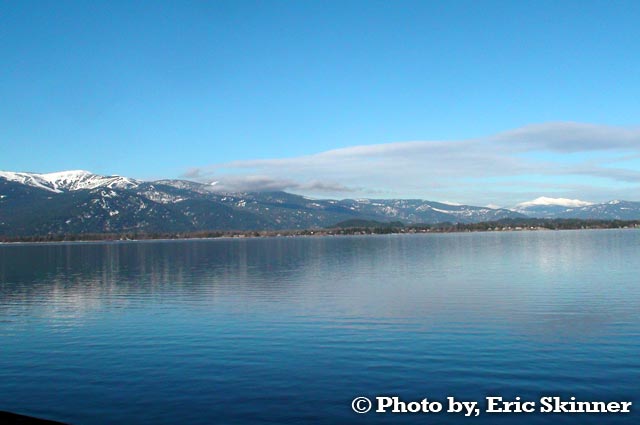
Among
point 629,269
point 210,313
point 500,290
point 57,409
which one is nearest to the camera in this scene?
point 57,409

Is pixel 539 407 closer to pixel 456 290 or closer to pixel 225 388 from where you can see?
pixel 225 388

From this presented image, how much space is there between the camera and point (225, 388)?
20609 millimetres

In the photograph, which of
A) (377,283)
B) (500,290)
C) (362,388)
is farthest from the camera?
(377,283)

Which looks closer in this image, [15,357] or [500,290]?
[15,357]

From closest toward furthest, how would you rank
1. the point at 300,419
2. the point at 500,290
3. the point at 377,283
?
the point at 300,419
the point at 500,290
the point at 377,283

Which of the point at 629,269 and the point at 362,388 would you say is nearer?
the point at 362,388

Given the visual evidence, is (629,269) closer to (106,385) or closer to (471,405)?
(471,405)

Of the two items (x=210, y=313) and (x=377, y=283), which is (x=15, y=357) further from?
(x=377, y=283)

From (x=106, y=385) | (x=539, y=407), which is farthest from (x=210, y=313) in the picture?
(x=539, y=407)

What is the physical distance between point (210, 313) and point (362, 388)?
20.3 metres

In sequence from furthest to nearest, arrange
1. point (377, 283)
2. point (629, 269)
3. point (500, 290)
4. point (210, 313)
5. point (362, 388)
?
point (629, 269) → point (377, 283) → point (500, 290) → point (210, 313) → point (362, 388)

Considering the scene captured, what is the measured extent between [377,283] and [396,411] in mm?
38875

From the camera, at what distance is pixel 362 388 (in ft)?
66.3

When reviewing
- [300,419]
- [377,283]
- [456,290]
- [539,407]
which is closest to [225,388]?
[300,419]
